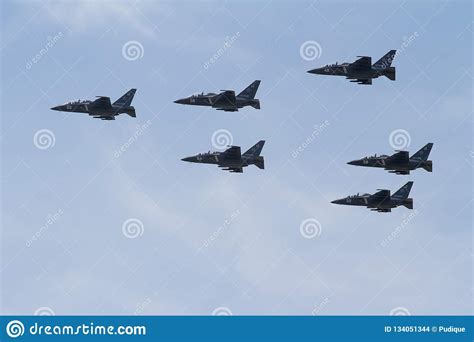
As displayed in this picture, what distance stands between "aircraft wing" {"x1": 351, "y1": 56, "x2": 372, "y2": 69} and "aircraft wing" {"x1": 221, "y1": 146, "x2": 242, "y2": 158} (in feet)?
71.6

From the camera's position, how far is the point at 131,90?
584ft

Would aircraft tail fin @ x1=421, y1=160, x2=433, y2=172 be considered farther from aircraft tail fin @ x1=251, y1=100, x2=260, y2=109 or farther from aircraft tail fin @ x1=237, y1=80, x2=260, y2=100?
aircraft tail fin @ x1=237, y1=80, x2=260, y2=100

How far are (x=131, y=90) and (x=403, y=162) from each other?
41674 millimetres

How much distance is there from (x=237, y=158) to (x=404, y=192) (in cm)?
2572

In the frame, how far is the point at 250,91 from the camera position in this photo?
179 metres

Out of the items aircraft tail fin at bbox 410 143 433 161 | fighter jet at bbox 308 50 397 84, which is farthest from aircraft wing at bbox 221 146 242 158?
aircraft tail fin at bbox 410 143 433 161

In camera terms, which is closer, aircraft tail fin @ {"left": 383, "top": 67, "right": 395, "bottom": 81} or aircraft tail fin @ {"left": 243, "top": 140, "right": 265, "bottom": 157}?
aircraft tail fin @ {"left": 383, "top": 67, "right": 395, "bottom": 81}

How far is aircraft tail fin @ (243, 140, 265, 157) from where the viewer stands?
178075 mm

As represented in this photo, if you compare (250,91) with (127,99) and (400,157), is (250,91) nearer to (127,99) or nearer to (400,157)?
(127,99)

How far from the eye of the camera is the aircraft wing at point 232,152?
176250mm

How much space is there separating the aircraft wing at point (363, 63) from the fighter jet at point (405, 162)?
13.7 m

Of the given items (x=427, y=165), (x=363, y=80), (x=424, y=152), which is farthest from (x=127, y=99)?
(x=427, y=165)
